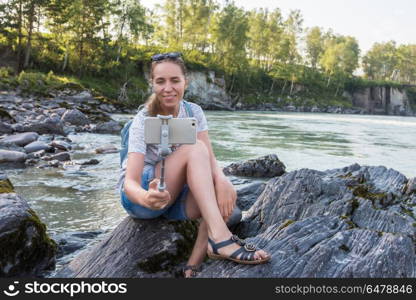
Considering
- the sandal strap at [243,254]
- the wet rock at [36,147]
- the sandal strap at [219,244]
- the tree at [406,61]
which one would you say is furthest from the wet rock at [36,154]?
the tree at [406,61]

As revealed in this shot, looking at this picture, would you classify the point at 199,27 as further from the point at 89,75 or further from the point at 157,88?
the point at 157,88

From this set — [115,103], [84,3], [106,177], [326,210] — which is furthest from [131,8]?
[326,210]

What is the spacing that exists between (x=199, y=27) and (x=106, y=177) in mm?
54722

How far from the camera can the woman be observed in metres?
2.86

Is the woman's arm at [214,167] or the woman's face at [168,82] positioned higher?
the woman's face at [168,82]

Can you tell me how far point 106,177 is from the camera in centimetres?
808

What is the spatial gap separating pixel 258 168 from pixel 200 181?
6.28m

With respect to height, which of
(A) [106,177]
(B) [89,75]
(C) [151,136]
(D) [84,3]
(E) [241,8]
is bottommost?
(A) [106,177]

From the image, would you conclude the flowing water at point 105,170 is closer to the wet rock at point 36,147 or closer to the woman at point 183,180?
the wet rock at point 36,147

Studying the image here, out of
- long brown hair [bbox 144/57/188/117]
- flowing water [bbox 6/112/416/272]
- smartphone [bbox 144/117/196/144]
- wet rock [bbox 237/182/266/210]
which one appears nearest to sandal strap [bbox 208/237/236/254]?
smartphone [bbox 144/117/196/144]

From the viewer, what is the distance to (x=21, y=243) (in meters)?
3.58

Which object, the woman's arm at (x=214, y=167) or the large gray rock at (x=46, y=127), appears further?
the large gray rock at (x=46, y=127)

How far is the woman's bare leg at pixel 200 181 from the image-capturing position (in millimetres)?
2908

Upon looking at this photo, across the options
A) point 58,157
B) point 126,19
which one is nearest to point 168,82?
point 58,157
